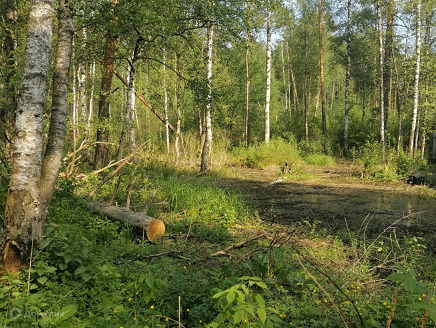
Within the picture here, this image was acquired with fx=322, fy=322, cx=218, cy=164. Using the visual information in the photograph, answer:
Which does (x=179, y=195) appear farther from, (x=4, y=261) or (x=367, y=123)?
(x=367, y=123)

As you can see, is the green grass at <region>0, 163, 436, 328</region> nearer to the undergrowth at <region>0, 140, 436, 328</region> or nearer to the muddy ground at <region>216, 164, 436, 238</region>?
the undergrowth at <region>0, 140, 436, 328</region>

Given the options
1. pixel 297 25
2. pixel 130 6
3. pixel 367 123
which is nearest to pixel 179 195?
pixel 130 6

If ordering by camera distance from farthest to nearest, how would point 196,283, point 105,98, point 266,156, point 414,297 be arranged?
point 266,156 < point 105,98 < point 196,283 < point 414,297

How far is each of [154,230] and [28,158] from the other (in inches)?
103

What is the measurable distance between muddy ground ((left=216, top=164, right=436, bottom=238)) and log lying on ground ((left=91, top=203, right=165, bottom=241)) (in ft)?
6.31

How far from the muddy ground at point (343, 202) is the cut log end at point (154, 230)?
1.89 m

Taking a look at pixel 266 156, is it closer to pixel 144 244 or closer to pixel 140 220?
pixel 140 220

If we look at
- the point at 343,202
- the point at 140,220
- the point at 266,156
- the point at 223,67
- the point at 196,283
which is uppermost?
the point at 223,67

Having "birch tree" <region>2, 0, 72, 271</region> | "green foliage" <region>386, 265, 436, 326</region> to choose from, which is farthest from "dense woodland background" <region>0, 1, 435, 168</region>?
"green foliage" <region>386, 265, 436, 326</region>

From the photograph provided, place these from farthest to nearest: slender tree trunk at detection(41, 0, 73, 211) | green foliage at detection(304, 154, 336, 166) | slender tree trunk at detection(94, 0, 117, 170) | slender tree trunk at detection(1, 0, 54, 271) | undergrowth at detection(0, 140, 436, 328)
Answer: green foliage at detection(304, 154, 336, 166), slender tree trunk at detection(94, 0, 117, 170), slender tree trunk at detection(41, 0, 73, 211), slender tree trunk at detection(1, 0, 54, 271), undergrowth at detection(0, 140, 436, 328)

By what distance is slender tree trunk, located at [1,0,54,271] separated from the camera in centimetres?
305

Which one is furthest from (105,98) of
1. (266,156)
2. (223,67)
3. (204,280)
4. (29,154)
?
(223,67)

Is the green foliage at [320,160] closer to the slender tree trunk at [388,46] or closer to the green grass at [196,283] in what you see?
the slender tree trunk at [388,46]

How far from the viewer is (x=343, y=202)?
906 centimetres
